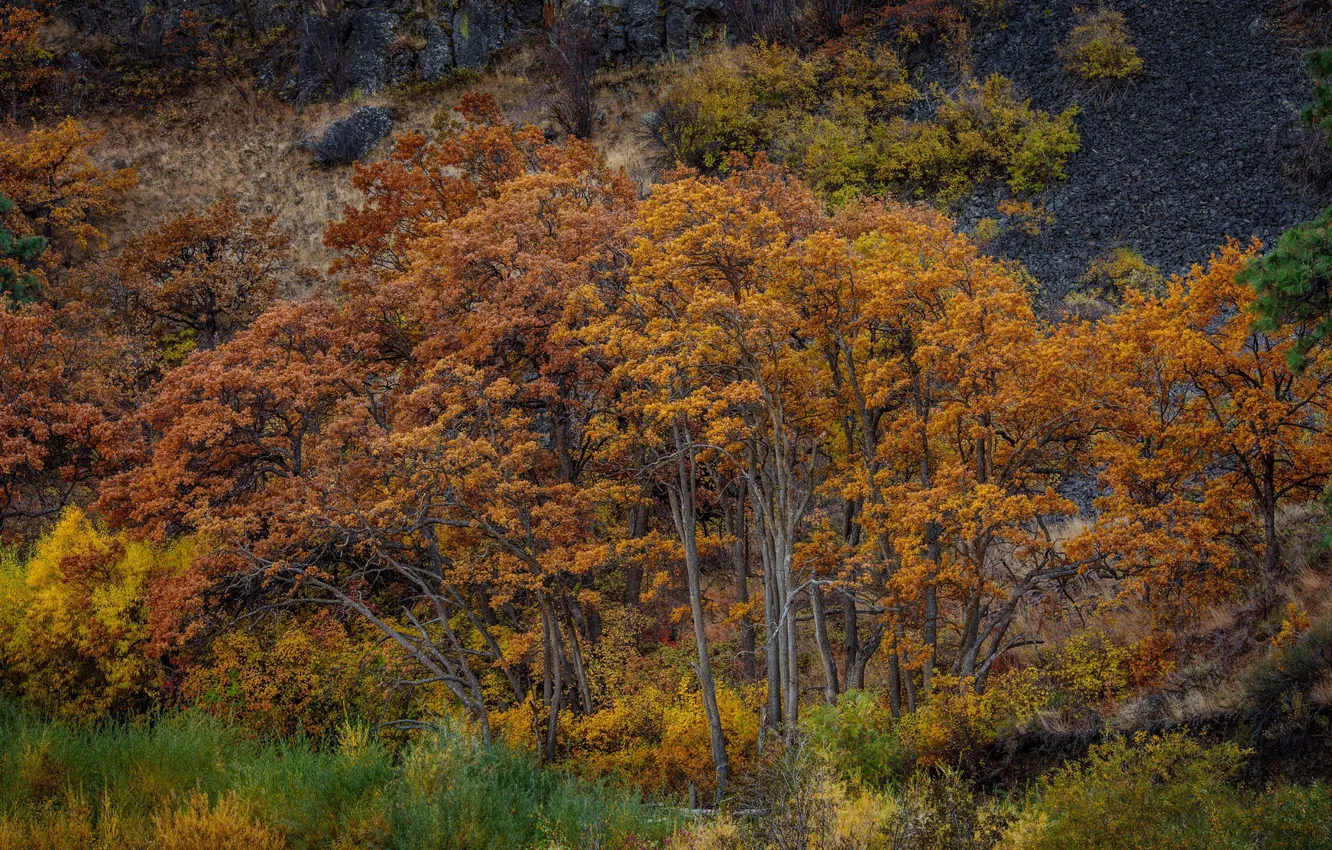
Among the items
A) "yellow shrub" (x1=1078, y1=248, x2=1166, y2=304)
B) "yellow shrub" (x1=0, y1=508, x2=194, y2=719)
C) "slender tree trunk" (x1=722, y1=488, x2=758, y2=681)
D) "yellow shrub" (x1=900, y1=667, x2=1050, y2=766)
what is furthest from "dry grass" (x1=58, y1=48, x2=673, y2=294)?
"yellow shrub" (x1=900, y1=667, x2=1050, y2=766)

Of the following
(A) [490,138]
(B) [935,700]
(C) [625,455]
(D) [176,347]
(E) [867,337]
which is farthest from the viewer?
(D) [176,347]

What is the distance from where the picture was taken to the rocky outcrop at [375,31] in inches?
1715

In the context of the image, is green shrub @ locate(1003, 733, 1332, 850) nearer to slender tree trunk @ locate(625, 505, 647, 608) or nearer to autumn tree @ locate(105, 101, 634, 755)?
autumn tree @ locate(105, 101, 634, 755)

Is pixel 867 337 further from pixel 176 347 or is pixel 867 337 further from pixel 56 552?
pixel 176 347

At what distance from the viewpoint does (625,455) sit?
21547 mm

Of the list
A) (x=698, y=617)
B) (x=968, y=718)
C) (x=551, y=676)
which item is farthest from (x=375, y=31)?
(x=968, y=718)

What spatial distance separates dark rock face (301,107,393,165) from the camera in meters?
43.5

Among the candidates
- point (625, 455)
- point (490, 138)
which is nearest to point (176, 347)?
point (490, 138)

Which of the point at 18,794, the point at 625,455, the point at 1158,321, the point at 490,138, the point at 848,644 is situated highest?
the point at 490,138

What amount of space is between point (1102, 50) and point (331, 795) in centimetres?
3466

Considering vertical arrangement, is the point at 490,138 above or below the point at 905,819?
above

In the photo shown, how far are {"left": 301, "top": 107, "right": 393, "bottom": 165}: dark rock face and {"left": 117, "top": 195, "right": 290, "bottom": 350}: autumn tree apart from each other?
853 centimetres

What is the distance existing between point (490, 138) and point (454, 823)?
23.1 meters

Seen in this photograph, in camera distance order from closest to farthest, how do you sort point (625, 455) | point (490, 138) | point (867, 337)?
point (867, 337), point (625, 455), point (490, 138)
